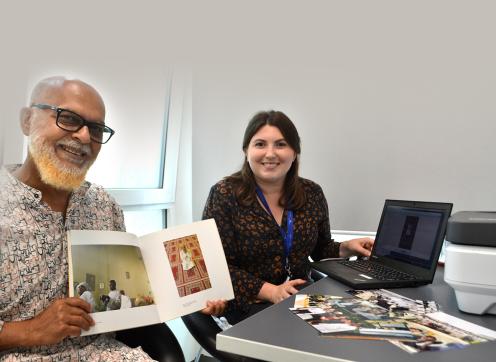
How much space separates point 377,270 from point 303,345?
671mm

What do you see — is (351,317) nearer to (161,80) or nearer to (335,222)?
(335,222)

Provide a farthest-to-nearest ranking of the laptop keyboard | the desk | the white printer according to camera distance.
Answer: the laptop keyboard, the white printer, the desk

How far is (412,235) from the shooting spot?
131 centimetres

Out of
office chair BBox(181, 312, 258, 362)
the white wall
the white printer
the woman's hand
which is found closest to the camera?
the white printer

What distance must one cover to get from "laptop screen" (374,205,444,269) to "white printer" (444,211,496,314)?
1.04 ft

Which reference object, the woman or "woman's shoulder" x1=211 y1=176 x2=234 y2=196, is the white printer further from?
"woman's shoulder" x1=211 y1=176 x2=234 y2=196

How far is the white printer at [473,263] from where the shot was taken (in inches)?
32.6

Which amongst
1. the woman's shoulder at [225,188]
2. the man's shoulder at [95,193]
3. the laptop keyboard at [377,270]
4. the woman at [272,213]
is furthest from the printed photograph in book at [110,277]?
the laptop keyboard at [377,270]

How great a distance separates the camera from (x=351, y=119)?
1.80 metres

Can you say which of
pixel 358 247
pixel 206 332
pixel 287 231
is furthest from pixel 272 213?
pixel 206 332

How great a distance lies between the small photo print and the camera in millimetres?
1163

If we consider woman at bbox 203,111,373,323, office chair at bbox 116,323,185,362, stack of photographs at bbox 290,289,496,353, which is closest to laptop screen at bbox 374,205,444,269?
woman at bbox 203,111,373,323

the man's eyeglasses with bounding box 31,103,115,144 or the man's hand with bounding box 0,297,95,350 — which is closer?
the man's hand with bounding box 0,297,95,350

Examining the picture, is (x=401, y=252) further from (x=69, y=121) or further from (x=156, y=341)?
(x=69, y=121)
